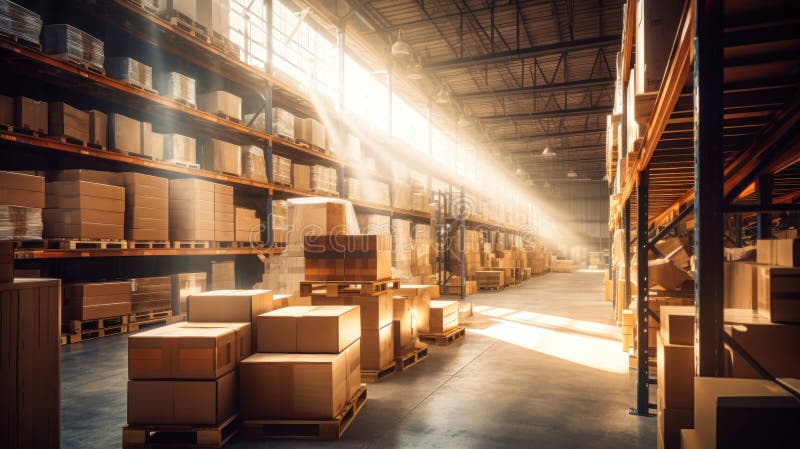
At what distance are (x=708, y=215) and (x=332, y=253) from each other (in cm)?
418

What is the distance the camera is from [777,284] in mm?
2246

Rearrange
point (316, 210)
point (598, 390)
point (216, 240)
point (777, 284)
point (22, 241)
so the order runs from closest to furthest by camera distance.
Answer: point (777, 284)
point (598, 390)
point (22, 241)
point (316, 210)
point (216, 240)

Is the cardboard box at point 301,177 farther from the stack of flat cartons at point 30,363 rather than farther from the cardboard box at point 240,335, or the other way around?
the stack of flat cartons at point 30,363

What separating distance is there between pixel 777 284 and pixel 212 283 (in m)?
7.82

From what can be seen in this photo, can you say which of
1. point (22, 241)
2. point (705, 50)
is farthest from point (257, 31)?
point (705, 50)

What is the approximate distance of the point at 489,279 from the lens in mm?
16922

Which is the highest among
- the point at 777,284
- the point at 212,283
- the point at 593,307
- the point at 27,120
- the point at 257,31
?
the point at 257,31

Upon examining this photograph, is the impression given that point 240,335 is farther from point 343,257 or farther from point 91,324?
point 91,324

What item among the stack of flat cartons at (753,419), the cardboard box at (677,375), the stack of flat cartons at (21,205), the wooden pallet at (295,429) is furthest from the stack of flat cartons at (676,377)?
the stack of flat cartons at (21,205)

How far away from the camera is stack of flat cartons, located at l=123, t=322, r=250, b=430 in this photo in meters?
3.46

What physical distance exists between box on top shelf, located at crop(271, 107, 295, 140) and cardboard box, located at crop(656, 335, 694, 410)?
7974 mm

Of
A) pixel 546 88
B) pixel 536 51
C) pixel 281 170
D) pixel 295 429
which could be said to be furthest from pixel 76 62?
pixel 546 88

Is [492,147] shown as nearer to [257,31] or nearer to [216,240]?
[257,31]

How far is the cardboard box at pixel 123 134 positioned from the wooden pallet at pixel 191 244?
54.3 inches
